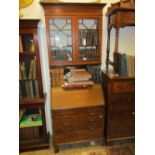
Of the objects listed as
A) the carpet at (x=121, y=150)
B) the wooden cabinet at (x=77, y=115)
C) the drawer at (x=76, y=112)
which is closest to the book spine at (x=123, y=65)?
the wooden cabinet at (x=77, y=115)

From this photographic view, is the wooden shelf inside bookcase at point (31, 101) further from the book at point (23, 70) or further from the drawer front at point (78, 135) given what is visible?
the drawer front at point (78, 135)

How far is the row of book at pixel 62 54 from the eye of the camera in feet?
7.54

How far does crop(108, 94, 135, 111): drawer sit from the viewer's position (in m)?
2.26

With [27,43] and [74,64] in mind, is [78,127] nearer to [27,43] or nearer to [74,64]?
[74,64]

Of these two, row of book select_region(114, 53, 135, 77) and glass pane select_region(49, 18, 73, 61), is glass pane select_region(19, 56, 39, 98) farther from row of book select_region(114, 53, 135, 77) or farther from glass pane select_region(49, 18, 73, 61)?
row of book select_region(114, 53, 135, 77)

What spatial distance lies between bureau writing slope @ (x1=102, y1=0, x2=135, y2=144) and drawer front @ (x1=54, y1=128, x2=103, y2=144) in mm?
150

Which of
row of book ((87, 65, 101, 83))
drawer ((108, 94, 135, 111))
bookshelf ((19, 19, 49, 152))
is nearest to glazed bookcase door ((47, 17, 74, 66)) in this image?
bookshelf ((19, 19, 49, 152))

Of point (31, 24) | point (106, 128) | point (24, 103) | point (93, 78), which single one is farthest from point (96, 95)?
point (31, 24)

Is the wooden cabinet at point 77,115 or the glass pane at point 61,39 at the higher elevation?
the glass pane at point 61,39

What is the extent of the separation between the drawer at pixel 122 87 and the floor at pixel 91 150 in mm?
863
